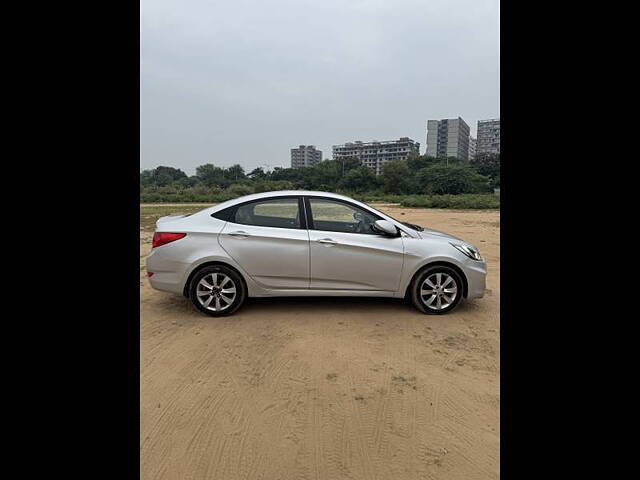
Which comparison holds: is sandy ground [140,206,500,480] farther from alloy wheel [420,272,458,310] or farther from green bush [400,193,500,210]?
green bush [400,193,500,210]

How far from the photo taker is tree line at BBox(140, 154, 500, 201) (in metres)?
34.4

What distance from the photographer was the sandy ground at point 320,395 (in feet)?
6.96

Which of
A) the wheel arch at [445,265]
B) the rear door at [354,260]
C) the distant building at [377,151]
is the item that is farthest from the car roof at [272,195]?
the distant building at [377,151]

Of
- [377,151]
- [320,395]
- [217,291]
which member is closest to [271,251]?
[217,291]

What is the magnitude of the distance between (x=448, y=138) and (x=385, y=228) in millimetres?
56093

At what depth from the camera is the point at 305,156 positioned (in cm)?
4612

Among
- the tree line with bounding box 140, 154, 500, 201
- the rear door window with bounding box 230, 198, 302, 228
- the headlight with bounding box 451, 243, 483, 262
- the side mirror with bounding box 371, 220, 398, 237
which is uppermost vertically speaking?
the tree line with bounding box 140, 154, 500, 201

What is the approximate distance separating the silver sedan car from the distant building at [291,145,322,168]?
38450mm
